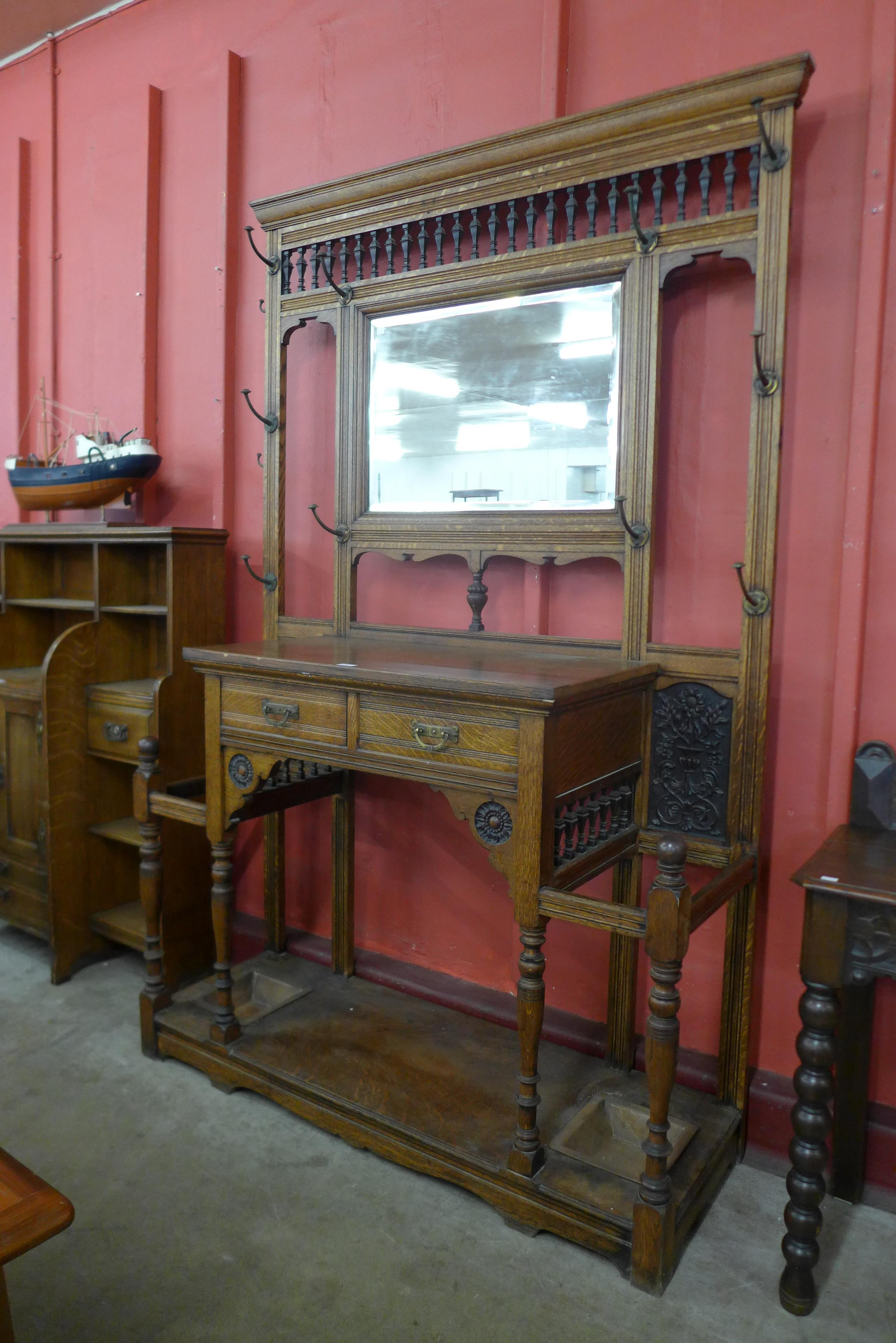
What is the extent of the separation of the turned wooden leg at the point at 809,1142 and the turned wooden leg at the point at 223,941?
5.36 ft

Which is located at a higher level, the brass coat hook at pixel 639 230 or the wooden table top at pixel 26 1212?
the brass coat hook at pixel 639 230

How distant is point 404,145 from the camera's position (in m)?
3.10

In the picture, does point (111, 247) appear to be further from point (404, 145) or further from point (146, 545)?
point (404, 145)

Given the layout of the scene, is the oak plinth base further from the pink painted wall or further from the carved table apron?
the pink painted wall

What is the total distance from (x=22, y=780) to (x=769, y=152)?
336cm

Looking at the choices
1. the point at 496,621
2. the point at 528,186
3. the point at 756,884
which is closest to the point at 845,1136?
the point at 756,884

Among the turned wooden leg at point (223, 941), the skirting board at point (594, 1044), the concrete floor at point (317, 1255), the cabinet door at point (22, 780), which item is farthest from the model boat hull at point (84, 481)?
the concrete floor at point (317, 1255)

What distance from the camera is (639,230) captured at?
96.2 inches

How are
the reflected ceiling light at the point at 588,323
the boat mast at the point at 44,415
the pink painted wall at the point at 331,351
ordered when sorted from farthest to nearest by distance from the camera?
the boat mast at the point at 44,415 → the reflected ceiling light at the point at 588,323 → the pink painted wall at the point at 331,351

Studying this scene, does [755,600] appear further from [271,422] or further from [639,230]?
[271,422]

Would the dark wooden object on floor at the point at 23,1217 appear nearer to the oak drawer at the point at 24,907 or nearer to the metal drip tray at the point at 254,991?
the metal drip tray at the point at 254,991

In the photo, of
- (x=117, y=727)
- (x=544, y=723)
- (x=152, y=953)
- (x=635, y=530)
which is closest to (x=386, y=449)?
(x=635, y=530)

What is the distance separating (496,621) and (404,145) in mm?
1624

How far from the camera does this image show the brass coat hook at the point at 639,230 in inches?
95.0
